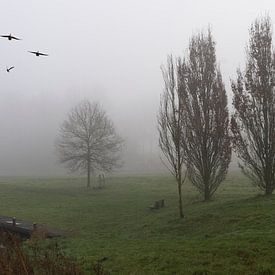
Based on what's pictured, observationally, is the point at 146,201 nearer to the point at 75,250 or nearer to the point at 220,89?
the point at 220,89

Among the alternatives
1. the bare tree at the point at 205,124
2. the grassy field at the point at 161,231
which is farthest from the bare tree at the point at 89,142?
the bare tree at the point at 205,124

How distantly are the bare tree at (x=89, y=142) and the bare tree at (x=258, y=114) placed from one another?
29074 mm

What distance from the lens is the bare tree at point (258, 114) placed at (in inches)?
974

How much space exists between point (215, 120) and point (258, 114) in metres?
3.91

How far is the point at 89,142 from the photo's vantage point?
178ft

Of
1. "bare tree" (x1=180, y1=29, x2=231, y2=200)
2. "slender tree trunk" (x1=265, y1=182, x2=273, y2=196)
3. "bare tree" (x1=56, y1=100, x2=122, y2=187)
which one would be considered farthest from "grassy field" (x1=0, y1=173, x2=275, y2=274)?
"bare tree" (x1=56, y1=100, x2=122, y2=187)

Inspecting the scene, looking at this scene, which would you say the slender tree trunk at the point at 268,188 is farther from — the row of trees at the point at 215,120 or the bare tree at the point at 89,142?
the bare tree at the point at 89,142

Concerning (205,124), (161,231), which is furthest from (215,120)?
(161,231)

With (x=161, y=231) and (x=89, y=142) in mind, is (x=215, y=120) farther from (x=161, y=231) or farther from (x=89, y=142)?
(x=89, y=142)

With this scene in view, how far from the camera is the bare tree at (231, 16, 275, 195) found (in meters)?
24.8

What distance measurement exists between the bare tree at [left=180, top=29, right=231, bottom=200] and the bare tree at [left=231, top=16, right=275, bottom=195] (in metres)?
2.21

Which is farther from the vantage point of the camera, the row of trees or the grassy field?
the row of trees

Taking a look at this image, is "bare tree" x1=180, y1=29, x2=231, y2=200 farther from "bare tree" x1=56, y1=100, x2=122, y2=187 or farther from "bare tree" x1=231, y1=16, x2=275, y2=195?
"bare tree" x1=56, y1=100, x2=122, y2=187

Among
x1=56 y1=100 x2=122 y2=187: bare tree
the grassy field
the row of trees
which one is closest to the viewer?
the grassy field
